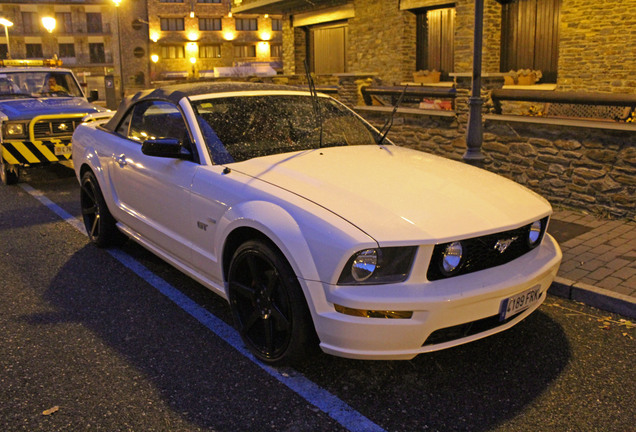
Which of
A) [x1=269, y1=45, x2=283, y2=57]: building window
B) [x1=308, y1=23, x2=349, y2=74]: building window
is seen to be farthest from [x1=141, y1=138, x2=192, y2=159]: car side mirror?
[x1=269, y1=45, x2=283, y2=57]: building window

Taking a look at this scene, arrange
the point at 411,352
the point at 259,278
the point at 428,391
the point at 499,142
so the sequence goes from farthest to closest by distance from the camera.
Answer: the point at 499,142 < the point at 259,278 < the point at 428,391 < the point at 411,352

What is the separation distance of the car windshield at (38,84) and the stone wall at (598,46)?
33.1 ft

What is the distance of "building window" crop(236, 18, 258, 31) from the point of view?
7369 centimetres

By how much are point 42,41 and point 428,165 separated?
249 ft

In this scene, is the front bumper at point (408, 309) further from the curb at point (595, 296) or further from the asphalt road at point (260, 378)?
the curb at point (595, 296)

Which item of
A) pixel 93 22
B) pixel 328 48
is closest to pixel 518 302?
pixel 328 48

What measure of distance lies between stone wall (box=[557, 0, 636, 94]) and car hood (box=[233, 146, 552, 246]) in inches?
396

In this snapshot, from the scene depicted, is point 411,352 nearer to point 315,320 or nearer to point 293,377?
point 315,320

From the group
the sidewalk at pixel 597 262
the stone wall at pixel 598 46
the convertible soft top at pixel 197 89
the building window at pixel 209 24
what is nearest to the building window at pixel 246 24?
the building window at pixel 209 24

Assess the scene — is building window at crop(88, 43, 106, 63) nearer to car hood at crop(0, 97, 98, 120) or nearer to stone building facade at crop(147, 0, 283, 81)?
stone building facade at crop(147, 0, 283, 81)

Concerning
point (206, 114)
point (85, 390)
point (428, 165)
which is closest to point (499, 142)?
point (428, 165)

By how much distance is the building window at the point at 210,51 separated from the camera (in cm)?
7381

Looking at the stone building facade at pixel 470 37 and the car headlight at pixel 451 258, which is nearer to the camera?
the car headlight at pixel 451 258

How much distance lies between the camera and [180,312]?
4.78m
